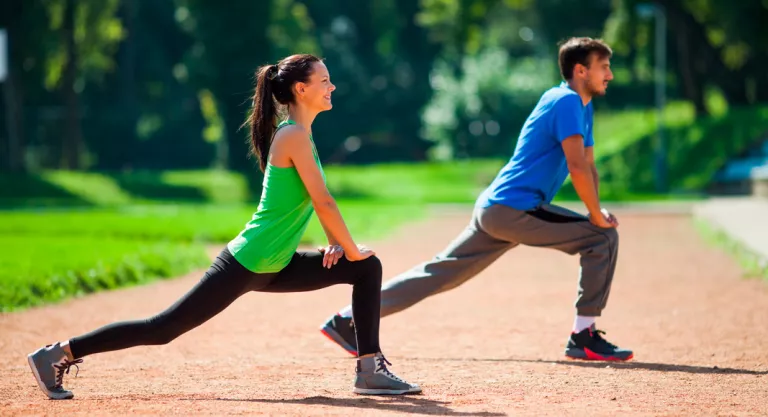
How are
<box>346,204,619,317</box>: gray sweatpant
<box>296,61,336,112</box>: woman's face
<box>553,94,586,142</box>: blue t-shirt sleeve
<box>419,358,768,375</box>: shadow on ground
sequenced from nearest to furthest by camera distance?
<box>296,61,336,112</box>: woman's face, <box>419,358,768,375</box>: shadow on ground, <box>553,94,586,142</box>: blue t-shirt sleeve, <box>346,204,619,317</box>: gray sweatpant

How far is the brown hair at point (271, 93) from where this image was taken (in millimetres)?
5992

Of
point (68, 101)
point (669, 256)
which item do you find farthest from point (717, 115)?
point (669, 256)

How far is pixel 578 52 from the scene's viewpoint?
292 inches

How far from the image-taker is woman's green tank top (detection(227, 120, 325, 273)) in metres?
5.84

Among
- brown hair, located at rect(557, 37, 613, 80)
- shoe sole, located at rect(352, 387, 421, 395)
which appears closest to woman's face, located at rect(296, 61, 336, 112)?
shoe sole, located at rect(352, 387, 421, 395)

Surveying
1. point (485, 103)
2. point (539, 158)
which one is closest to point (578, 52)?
point (539, 158)

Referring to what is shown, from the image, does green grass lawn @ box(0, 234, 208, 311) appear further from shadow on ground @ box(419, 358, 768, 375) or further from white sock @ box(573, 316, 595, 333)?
white sock @ box(573, 316, 595, 333)

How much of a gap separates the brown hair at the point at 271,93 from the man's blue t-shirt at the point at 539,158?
172 cm

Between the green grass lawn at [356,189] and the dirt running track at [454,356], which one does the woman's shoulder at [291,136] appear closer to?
the dirt running track at [454,356]

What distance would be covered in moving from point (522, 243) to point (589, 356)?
2.73ft

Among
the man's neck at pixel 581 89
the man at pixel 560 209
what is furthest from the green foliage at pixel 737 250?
the man's neck at pixel 581 89

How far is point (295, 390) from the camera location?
246 inches

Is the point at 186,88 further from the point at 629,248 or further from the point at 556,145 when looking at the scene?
the point at 556,145

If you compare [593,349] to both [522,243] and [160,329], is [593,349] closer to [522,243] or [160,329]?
[522,243]
